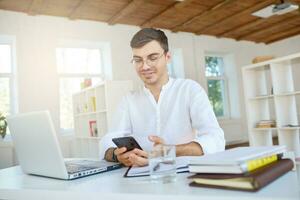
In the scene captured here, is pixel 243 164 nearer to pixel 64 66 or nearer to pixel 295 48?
pixel 64 66

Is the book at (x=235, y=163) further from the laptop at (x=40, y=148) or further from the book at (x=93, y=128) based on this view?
the book at (x=93, y=128)

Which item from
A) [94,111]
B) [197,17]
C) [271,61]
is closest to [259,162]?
[271,61]

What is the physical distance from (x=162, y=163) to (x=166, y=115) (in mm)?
749

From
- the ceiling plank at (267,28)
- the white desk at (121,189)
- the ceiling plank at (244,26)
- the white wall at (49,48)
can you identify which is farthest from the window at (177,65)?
the white desk at (121,189)

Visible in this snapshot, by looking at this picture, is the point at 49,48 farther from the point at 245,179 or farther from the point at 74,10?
the point at 245,179

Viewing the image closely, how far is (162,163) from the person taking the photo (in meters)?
0.94

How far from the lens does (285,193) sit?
680 millimetres

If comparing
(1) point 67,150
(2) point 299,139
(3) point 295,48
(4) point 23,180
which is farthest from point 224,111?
(4) point 23,180

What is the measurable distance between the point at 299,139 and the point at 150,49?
11.1 ft

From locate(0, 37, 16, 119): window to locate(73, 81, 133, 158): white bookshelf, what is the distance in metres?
1.03

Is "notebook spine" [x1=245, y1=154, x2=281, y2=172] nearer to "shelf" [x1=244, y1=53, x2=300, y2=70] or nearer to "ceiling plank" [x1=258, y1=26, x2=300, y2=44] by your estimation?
"shelf" [x1=244, y1=53, x2=300, y2=70]

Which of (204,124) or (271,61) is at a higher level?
(271,61)

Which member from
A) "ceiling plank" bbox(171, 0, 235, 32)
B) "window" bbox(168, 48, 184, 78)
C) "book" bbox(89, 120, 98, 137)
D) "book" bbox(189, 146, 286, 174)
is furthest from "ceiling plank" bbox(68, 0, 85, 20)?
"book" bbox(189, 146, 286, 174)

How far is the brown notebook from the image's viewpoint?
2.28ft
